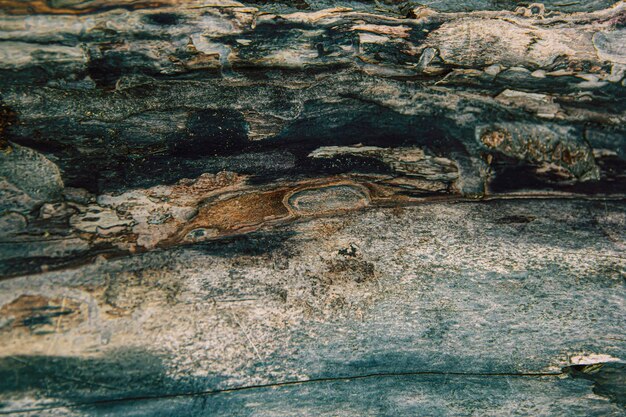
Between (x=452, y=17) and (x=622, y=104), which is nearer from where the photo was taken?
(x=452, y=17)

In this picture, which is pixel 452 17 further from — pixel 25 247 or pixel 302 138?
pixel 25 247

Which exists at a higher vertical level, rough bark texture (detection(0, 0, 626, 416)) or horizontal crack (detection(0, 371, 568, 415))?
rough bark texture (detection(0, 0, 626, 416))

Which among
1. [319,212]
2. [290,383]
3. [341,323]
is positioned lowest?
[290,383]

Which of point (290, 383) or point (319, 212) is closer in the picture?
point (290, 383)

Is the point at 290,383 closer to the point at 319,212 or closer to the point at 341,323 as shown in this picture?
the point at 341,323

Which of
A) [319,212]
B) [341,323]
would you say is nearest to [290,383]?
[341,323]

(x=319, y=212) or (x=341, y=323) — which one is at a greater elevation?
(x=319, y=212)

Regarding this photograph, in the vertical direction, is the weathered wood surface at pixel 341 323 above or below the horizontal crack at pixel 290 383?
above

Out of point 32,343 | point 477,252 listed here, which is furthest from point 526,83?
point 32,343
